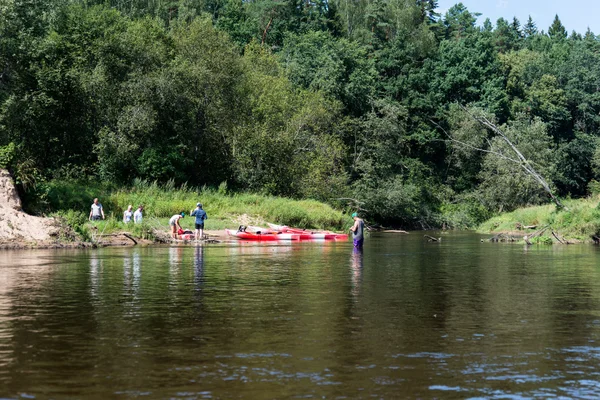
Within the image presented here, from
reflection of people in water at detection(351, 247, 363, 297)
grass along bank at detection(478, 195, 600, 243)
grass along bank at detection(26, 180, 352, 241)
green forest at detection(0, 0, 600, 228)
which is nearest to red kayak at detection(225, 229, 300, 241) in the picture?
grass along bank at detection(26, 180, 352, 241)

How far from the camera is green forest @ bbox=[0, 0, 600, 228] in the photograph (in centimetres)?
5225

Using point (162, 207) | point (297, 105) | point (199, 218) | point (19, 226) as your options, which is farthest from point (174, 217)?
point (297, 105)

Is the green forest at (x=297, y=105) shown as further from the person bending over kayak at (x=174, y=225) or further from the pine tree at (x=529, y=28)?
the pine tree at (x=529, y=28)

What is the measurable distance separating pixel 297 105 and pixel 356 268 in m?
48.7

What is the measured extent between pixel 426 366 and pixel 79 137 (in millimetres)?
48603

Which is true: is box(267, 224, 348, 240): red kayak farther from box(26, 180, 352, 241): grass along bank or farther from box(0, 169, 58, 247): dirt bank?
box(0, 169, 58, 247): dirt bank

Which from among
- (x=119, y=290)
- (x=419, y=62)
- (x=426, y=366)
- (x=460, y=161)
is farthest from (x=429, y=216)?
(x=426, y=366)

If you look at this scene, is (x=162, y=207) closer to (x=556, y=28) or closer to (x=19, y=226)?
(x=19, y=226)

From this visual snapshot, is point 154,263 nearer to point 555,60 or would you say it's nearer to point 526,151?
point 526,151

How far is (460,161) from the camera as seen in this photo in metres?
92.6

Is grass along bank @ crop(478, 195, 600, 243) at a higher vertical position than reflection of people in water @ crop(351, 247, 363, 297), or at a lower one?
higher

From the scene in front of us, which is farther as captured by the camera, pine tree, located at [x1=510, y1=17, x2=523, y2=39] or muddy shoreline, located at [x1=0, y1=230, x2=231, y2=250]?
pine tree, located at [x1=510, y1=17, x2=523, y2=39]

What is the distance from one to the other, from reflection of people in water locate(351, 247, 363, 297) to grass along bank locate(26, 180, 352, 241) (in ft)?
35.9

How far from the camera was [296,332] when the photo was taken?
496 inches
